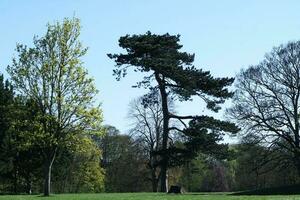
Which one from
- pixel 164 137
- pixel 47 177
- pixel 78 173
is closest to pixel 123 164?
pixel 78 173

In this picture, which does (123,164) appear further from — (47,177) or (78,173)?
(47,177)

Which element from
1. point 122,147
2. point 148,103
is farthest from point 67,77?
point 122,147

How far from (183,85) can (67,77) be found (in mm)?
11663

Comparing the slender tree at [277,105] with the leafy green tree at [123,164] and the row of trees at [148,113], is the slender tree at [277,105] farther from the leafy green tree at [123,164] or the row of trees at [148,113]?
the leafy green tree at [123,164]

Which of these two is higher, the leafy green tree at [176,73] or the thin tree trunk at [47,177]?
the leafy green tree at [176,73]

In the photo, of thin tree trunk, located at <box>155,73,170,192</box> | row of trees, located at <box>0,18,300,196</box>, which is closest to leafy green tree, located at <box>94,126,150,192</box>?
row of trees, located at <box>0,18,300,196</box>

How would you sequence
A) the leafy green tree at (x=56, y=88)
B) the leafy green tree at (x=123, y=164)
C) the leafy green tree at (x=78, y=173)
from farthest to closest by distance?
the leafy green tree at (x=123, y=164)
the leafy green tree at (x=78, y=173)
the leafy green tree at (x=56, y=88)

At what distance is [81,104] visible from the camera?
37.8m

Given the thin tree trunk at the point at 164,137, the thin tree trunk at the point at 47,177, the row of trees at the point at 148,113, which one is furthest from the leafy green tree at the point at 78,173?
the thin tree trunk at the point at 47,177

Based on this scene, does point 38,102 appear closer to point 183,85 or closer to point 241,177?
point 183,85

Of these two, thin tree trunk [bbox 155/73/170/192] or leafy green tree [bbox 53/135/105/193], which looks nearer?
thin tree trunk [bbox 155/73/170/192]

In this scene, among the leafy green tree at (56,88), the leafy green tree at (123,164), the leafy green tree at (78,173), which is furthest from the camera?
the leafy green tree at (123,164)

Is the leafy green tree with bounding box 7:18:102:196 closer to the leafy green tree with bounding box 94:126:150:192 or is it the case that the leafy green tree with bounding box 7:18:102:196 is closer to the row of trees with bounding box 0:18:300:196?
the row of trees with bounding box 0:18:300:196

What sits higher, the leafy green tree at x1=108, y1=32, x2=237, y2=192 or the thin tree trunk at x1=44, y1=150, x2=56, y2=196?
the leafy green tree at x1=108, y1=32, x2=237, y2=192
